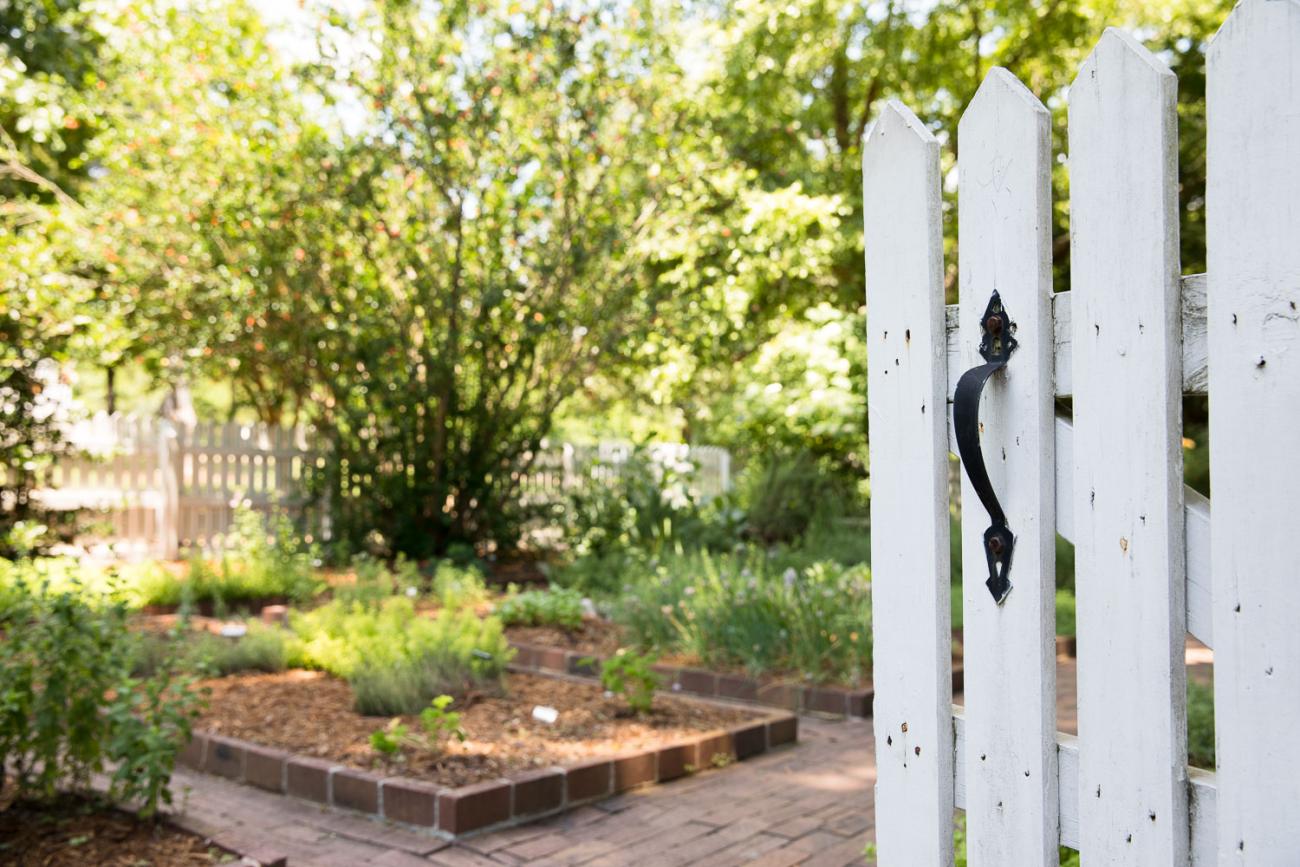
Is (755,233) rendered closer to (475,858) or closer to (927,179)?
(475,858)

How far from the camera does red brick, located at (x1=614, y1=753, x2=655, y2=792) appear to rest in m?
4.11

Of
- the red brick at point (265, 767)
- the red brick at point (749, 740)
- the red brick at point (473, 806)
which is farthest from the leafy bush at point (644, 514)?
the red brick at point (473, 806)

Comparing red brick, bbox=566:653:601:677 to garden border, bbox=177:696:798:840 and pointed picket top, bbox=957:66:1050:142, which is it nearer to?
garden border, bbox=177:696:798:840

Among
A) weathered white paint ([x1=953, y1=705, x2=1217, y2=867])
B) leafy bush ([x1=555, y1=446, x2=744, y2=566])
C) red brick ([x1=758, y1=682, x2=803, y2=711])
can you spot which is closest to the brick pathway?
red brick ([x1=758, y1=682, x2=803, y2=711])

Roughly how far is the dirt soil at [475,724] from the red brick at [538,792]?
14cm

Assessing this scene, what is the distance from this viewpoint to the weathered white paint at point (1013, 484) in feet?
4.91

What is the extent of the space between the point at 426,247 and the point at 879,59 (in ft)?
21.9

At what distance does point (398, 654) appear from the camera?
4.95 metres

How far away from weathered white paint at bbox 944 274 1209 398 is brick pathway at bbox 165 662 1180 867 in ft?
7.54

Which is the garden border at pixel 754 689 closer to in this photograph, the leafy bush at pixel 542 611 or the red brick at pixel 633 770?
the leafy bush at pixel 542 611

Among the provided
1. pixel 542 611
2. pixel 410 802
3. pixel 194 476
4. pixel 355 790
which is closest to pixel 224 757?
pixel 355 790

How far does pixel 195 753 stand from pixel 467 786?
1507 mm

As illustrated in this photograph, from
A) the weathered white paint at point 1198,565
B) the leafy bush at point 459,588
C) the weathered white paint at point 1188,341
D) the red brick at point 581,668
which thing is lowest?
the red brick at point 581,668

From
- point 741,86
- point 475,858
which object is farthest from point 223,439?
point 475,858
